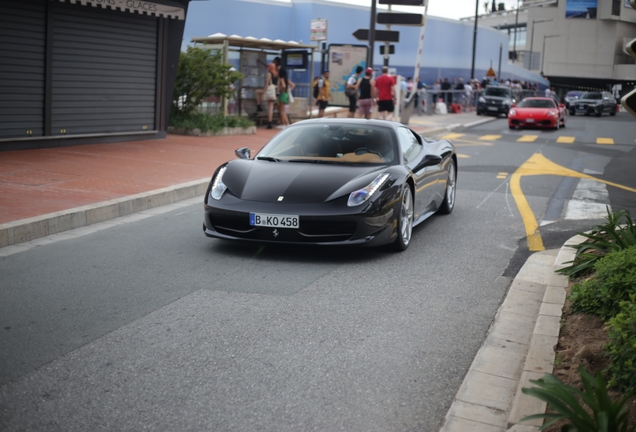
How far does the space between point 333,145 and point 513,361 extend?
427cm

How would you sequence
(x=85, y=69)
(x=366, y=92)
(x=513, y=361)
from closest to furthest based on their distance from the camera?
(x=513, y=361) < (x=85, y=69) < (x=366, y=92)

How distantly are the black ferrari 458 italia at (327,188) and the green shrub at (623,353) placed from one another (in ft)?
11.6

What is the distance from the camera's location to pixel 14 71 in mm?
14211

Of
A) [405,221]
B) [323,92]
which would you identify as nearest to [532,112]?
[323,92]

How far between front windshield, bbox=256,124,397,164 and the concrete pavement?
2023 millimetres

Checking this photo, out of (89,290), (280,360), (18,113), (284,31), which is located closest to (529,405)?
(280,360)

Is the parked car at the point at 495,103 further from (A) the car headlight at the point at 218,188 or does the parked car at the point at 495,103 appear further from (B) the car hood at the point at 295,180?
(A) the car headlight at the point at 218,188

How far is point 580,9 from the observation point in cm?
10331

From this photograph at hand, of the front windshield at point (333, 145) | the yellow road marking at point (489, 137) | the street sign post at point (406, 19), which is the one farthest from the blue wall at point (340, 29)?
the front windshield at point (333, 145)

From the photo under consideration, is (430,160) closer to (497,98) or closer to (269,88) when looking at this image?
(269,88)

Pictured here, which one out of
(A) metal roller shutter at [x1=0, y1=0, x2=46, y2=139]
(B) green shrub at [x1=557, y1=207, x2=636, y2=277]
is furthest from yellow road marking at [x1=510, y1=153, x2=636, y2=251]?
(A) metal roller shutter at [x1=0, y1=0, x2=46, y2=139]

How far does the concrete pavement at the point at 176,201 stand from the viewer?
409 centimetres

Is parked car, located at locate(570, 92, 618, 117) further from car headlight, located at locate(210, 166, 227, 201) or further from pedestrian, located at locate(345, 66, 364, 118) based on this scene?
car headlight, located at locate(210, 166, 227, 201)

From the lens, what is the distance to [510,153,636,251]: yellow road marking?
885 cm
